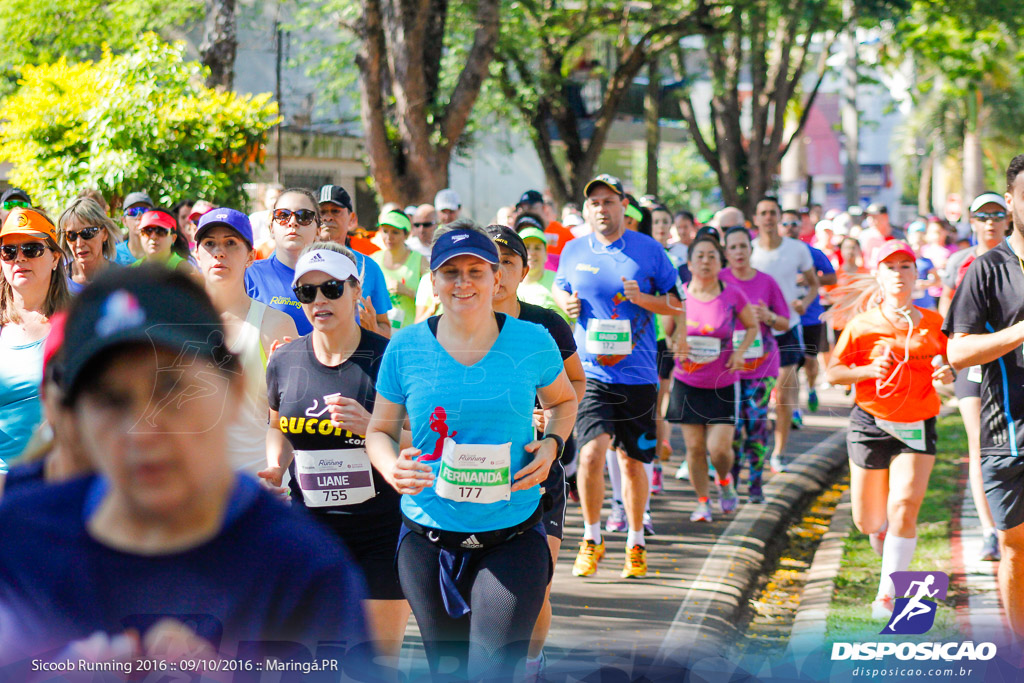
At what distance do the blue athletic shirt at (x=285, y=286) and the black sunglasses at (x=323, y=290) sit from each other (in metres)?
1.04

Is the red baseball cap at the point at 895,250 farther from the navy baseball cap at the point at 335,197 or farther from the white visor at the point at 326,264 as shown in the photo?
the navy baseball cap at the point at 335,197

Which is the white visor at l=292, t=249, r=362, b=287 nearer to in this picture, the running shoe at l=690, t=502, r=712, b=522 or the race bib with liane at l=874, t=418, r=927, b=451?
the race bib with liane at l=874, t=418, r=927, b=451

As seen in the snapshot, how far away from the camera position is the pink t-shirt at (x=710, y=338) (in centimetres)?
695

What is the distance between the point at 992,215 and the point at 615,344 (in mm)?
2892

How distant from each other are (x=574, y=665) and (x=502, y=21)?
16.1 m

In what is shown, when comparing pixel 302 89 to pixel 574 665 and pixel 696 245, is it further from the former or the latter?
pixel 574 665

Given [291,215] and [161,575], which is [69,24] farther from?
[161,575]

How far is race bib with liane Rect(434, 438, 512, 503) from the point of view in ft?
10.7

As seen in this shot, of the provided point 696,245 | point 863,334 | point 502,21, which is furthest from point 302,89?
point 863,334

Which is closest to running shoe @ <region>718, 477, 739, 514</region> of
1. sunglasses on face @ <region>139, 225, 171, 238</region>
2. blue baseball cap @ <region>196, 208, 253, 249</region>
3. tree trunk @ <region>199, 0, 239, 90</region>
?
sunglasses on face @ <region>139, 225, 171, 238</region>

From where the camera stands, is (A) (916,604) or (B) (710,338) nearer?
(A) (916,604)

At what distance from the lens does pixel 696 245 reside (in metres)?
7.21

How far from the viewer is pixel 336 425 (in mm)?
3637

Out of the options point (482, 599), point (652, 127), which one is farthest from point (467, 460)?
point (652, 127)
